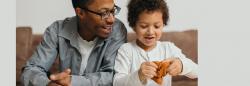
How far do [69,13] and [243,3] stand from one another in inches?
21.2

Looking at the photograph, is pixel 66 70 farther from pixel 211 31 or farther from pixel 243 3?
pixel 243 3

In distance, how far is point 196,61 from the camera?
4.63 ft

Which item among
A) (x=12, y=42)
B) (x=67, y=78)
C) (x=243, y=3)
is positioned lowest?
(x=67, y=78)

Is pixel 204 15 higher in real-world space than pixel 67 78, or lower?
higher

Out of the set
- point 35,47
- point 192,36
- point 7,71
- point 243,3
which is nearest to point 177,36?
point 192,36

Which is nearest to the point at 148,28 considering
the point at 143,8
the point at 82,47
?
the point at 143,8

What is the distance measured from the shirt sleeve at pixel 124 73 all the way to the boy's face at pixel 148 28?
0.06 metres

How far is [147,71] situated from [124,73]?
0.07m

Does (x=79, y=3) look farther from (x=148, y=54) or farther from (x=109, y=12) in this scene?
(x=148, y=54)

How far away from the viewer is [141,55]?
1382 millimetres

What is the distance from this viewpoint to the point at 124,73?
4.52ft

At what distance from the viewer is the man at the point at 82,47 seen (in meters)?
1.38

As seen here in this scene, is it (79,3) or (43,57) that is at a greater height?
(79,3)

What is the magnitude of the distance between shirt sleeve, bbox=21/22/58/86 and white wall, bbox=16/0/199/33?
27 mm
